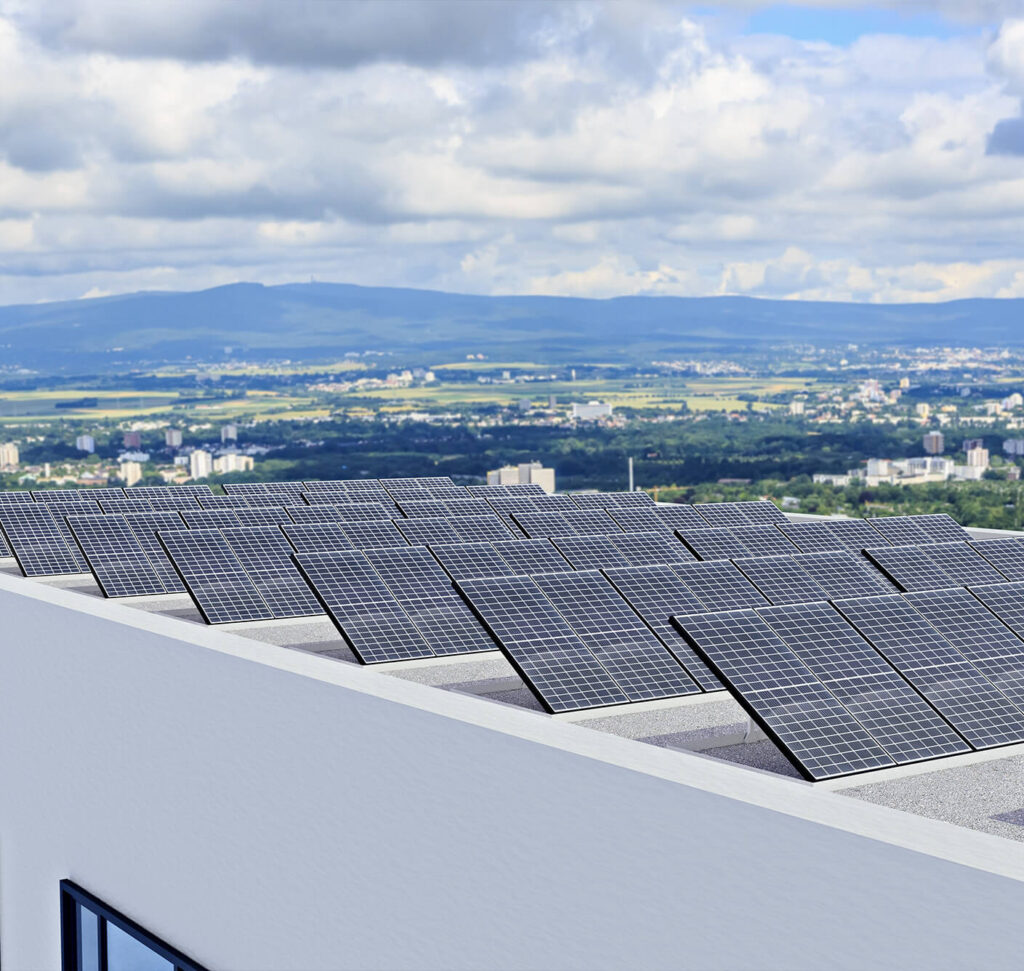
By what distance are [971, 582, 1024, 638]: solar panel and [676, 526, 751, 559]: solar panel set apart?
405cm

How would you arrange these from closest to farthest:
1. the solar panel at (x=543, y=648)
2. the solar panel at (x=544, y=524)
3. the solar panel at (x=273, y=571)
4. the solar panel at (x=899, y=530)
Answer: the solar panel at (x=543, y=648) → the solar panel at (x=273, y=571) → the solar panel at (x=899, y=530) → the solar panel at (x=544, y=524)

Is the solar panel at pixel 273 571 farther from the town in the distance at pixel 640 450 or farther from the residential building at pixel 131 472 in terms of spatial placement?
the residential building at pixel 131 472

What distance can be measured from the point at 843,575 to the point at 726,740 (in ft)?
14.3

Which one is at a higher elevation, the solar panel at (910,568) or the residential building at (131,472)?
the solar panel at (910,568)

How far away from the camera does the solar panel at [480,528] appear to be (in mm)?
17188

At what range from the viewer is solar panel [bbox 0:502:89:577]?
18250mm

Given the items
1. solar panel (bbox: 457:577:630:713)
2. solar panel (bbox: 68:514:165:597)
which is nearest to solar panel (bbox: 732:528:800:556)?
solar panel (bbox: 457:577:630:713)

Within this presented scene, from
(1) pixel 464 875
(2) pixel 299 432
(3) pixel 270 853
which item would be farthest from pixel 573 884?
(2) pixel 299 432

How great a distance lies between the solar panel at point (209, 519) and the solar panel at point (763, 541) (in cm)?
738

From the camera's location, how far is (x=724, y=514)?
794 inches

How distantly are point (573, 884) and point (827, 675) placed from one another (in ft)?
9.02

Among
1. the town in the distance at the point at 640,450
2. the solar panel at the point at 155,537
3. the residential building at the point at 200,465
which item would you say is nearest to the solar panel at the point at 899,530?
the solar panel at the point at 155,537

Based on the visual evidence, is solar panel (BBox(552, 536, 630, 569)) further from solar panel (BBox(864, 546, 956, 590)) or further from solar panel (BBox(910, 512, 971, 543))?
solar panel (BBox(910, 512, 971, 543))

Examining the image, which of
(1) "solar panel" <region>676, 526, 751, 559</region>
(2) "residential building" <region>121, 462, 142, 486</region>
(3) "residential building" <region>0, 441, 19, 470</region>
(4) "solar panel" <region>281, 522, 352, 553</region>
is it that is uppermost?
(4) "solar panel" <region>281, 522, 352, 553</region>
